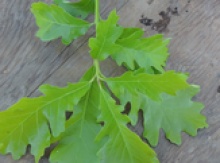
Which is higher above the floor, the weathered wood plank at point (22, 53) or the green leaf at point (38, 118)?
the weathered wood plank at point (22, 53)

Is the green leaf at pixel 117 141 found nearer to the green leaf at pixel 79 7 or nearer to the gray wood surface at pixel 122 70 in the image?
the gray wood surface at pixel 122 70

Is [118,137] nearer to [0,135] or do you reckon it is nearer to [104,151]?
[104,151]

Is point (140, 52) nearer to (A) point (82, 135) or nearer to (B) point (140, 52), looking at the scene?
(B) point (140, 52)

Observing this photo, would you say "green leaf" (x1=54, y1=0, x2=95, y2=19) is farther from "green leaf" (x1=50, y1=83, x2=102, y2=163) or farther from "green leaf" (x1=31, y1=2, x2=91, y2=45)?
"green leaf" (x1=50, y1=83, x2=102, y2=163)

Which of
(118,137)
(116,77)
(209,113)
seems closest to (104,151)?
(118,137)

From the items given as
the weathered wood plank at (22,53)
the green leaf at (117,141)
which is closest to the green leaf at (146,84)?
the green leaf at (117,141)

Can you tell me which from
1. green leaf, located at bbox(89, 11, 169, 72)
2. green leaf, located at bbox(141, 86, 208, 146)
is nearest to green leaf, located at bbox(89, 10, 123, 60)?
green leaf, located at bbox(89, 11, 169, 72)
